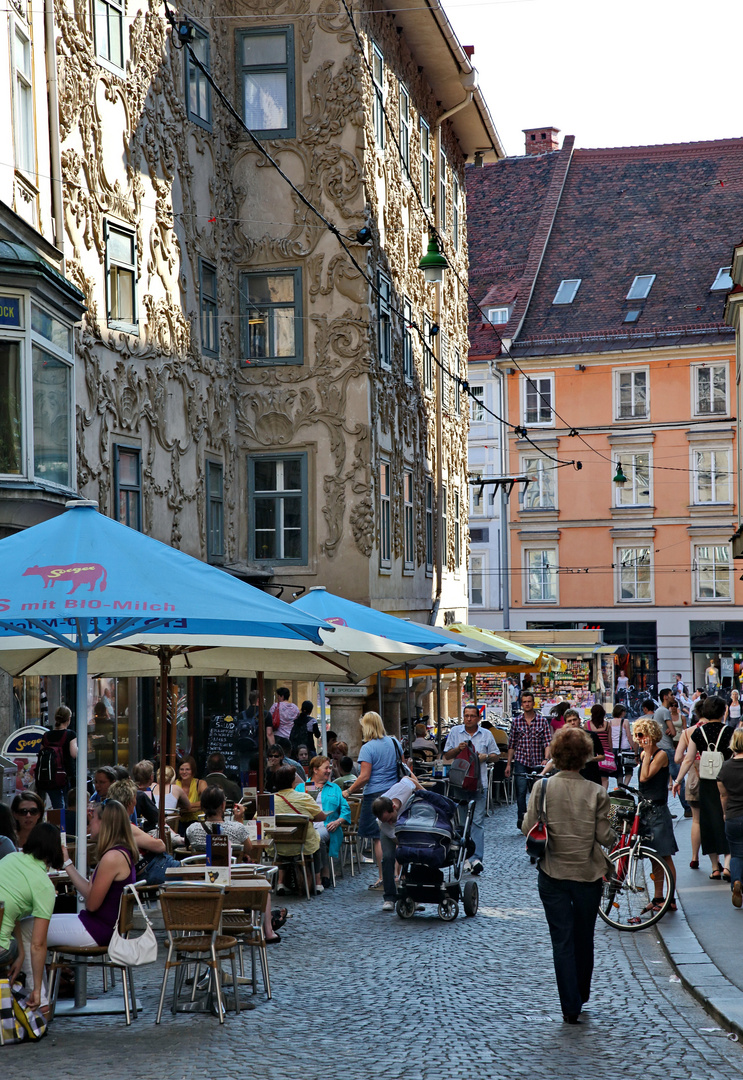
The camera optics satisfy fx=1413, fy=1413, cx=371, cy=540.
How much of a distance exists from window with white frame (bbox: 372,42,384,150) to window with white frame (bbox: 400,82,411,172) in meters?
2.12

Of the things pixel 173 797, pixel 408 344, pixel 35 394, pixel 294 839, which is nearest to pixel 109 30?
pixel 35 394

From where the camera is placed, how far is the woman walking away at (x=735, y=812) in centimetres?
1220

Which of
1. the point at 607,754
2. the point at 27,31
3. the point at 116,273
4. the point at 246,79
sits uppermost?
the point at 246,79

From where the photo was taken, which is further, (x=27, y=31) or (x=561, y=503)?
(x=561, y=503)

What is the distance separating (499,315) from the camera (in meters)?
59.6

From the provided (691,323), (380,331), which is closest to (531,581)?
(691,323)

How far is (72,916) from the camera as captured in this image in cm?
866

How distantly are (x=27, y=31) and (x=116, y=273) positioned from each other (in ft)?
12.6

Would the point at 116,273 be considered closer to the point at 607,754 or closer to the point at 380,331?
the point at 380,331

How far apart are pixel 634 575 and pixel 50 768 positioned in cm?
4353

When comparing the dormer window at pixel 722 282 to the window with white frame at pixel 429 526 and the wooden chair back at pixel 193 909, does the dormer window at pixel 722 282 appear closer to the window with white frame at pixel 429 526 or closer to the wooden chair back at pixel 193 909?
the window with white frame at pixel 429 526

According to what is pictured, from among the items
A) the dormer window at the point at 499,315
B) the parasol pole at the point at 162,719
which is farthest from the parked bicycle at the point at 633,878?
the dormer window at the point at 499,315

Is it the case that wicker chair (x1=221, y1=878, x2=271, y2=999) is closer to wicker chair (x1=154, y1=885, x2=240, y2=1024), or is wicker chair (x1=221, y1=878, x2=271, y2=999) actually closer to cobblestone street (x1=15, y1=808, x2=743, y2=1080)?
cobblestone street (x1=15, y1=808, x2=743, y2=1080)

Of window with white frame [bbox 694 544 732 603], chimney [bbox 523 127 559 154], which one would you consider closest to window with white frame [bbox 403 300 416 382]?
window with white frame [bbox 694 544 732 603]
